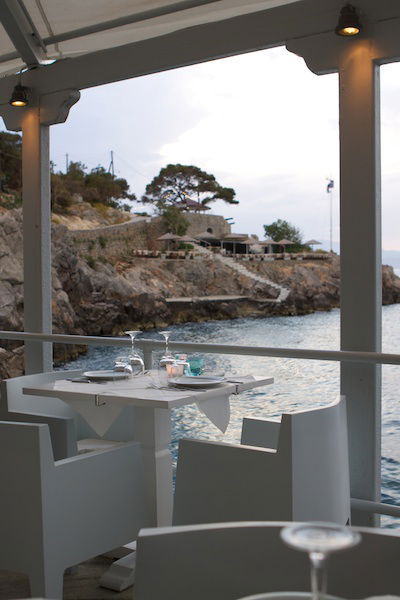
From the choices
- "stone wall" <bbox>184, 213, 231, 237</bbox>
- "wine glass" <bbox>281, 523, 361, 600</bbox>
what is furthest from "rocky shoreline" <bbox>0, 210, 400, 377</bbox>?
"wine glass" <bbox>281, 523, 361, 600</bbox>

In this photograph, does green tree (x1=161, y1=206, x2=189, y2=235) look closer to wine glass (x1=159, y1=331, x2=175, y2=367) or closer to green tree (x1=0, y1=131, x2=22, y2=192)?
green tree (x1=0, y1=131, x2=22, y2=192)

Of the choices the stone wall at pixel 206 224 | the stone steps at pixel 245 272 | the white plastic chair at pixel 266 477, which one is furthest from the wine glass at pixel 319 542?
the stone wall at pixel 206 224

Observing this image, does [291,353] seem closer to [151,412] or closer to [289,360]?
[151,412]

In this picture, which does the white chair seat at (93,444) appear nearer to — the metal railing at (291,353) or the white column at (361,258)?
the metal railing at (291,353)

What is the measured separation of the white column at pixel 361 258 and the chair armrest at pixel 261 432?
41 cm

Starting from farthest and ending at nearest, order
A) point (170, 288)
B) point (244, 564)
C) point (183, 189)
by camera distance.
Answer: point (183, 189)
point (170, 288)
point (244, 564)

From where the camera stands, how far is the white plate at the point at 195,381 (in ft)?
8.61

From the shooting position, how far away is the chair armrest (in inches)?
103

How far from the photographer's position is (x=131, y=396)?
2486 millimetres

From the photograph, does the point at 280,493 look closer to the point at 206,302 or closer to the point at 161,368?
the point at 161,368

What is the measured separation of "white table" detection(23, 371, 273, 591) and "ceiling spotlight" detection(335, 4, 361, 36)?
1.39 meters

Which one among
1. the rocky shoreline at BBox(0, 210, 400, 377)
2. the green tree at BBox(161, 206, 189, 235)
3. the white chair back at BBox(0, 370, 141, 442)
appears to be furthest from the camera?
the green tree at BBox(161, 206, 189, 235)

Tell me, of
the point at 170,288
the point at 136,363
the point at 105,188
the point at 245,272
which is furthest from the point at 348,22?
the point at 105,188

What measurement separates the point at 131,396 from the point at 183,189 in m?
39.9
